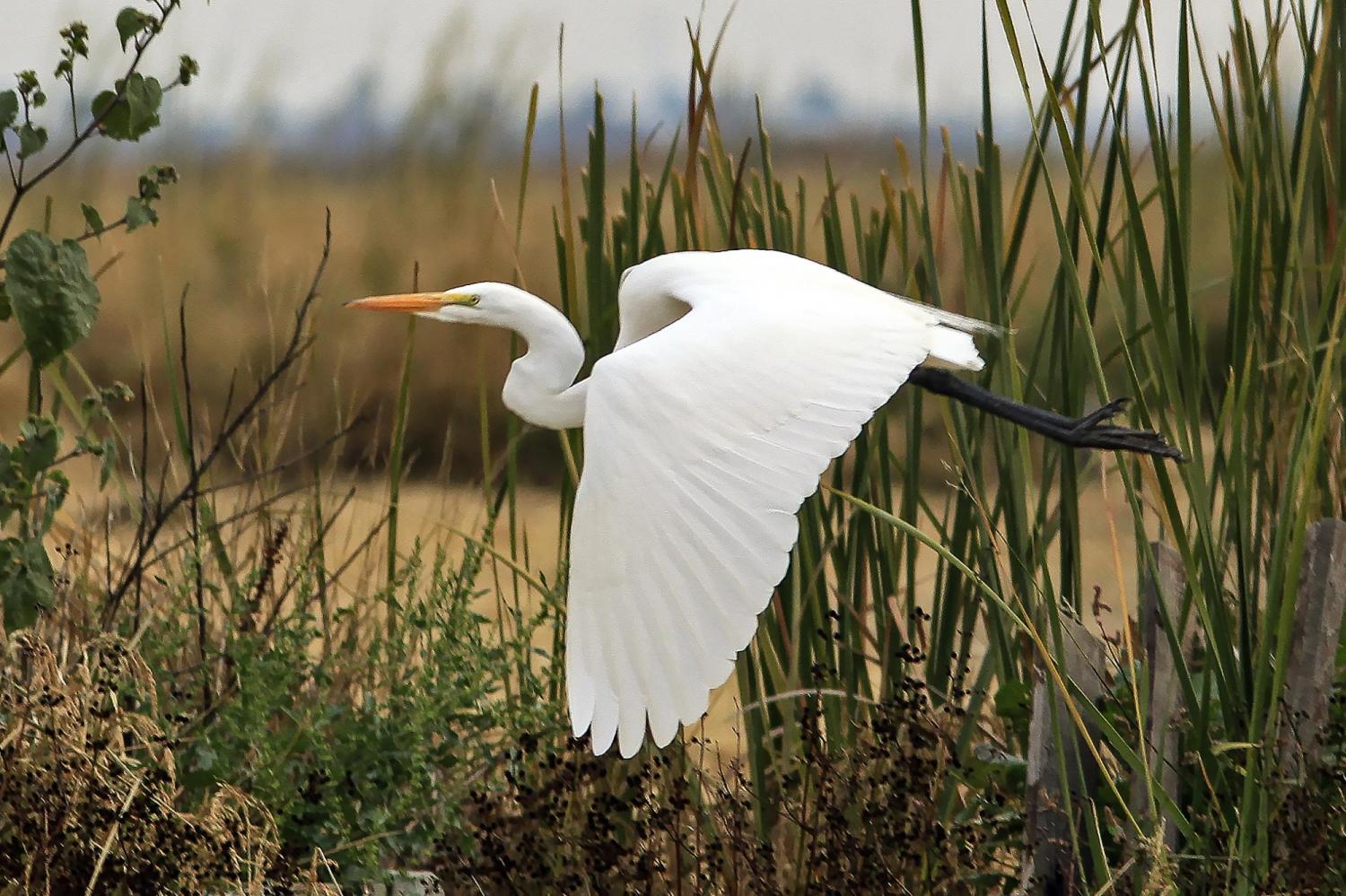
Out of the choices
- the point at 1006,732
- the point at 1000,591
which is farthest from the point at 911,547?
the point at 1006,732

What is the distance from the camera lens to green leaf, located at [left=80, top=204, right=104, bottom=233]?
4.56 ft

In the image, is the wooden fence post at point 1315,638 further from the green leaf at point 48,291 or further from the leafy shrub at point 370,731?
the green leaf at point 48,291

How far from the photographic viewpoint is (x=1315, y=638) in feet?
4.66

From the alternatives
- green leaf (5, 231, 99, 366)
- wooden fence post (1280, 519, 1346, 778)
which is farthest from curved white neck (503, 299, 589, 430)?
wooden fence post (1280, 519, 1346, 778)

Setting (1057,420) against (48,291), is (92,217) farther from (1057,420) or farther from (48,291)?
(1057,420)

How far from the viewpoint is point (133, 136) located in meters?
1.43

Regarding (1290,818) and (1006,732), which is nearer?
(1290,818)

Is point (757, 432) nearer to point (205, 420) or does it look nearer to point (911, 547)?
point (911, 547)

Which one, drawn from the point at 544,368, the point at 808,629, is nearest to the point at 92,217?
the point at 544,368

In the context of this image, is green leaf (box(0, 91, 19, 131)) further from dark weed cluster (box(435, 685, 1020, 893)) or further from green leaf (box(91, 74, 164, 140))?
dark weed cluster (box(435, 685, 1020, 893))

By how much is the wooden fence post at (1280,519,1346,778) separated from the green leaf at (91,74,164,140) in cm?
114

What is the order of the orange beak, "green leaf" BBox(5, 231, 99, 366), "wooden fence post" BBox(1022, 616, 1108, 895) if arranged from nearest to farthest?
"green leaf" BBox(5, 231, 99, 366) < "wooden fence post" BBox(1022, 616, 1108, 895) < the orange beak

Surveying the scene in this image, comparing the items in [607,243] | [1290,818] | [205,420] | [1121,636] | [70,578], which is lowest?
[1290,818]

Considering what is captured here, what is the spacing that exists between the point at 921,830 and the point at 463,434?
4712 millimetres
